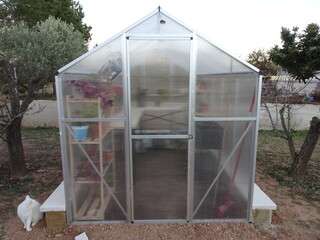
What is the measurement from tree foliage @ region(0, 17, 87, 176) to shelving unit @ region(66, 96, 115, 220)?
5.14 feet

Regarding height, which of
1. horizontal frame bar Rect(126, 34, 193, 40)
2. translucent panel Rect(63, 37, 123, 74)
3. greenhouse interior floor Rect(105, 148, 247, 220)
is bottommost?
greenhouse interior floor Rect(105, 148, 247, 220)

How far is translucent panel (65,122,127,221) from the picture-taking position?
8.44 feet

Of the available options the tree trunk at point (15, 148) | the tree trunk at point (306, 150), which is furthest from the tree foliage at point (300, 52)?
the tree trunk at point (15, 148)

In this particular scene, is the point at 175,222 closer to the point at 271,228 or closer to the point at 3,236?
the point at 271,228

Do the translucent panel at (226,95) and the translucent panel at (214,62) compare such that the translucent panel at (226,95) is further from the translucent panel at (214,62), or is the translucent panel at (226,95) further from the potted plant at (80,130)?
the potted plant at (80,130)

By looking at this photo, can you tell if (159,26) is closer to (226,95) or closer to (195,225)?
(226,95)

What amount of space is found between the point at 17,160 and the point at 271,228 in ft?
14.6

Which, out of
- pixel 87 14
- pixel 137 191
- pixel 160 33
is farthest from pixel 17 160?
pixel 87 14

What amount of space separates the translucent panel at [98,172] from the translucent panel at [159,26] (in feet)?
3.52

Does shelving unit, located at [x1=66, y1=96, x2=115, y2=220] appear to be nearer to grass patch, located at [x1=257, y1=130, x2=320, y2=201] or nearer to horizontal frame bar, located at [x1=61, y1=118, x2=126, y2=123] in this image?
horizontal frame bar, located at [x1=61, y1=118, x2=126, y2=123]

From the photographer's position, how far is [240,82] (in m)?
2.51

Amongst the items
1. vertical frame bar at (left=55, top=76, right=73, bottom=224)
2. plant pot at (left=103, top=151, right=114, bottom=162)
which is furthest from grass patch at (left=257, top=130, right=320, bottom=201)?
vertical frame bar at (left=55, top=76, right=73, bottom=224)

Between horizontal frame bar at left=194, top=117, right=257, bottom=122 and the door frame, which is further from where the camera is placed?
horizontal frame bar at left=194, top=117, right=257, bottom=122

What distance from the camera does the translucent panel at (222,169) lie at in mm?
2584
